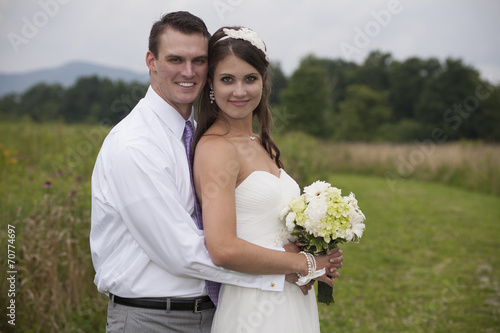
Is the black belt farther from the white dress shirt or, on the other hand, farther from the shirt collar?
the shirt collar

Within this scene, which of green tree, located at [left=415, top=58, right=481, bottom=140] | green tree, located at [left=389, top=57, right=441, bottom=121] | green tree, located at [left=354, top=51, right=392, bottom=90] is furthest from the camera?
green tree, located at [left=354, top=51, right=392, bottom=90]

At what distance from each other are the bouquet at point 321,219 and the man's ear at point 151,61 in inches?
50.2

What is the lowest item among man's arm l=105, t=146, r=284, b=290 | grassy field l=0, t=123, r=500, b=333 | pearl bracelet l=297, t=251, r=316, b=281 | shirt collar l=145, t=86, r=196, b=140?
grassy field l=0, t=123, r=500, b=333

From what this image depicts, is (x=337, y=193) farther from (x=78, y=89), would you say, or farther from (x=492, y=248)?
(x=78, y=89)

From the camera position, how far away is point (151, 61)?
2.98 metres

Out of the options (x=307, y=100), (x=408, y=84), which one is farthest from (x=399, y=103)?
(x=307, y=100)

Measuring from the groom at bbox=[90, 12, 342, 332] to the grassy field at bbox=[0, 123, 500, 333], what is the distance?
2.22 meters

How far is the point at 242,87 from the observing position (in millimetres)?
2865

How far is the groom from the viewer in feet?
7.93

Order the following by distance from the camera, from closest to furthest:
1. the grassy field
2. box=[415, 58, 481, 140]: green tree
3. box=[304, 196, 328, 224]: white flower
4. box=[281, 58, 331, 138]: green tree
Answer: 1. box=[304, 196, 328, 224]: white flower
2. the grassy field
3. box=[415, 58, 481, 140]: green tree
4. box=[281, 58, 331, 138]: green tree

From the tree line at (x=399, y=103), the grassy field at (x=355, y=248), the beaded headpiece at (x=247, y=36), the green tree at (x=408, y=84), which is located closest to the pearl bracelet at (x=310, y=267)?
the beaded headpiece at (x=247, y=36)

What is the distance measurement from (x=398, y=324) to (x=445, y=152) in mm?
16340

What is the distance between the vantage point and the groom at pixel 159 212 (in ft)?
7.93

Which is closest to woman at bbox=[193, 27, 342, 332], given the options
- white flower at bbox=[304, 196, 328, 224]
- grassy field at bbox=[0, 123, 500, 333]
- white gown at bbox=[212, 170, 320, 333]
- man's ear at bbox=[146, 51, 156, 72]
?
white gown at bbox=[212, 170, 320, 333]
